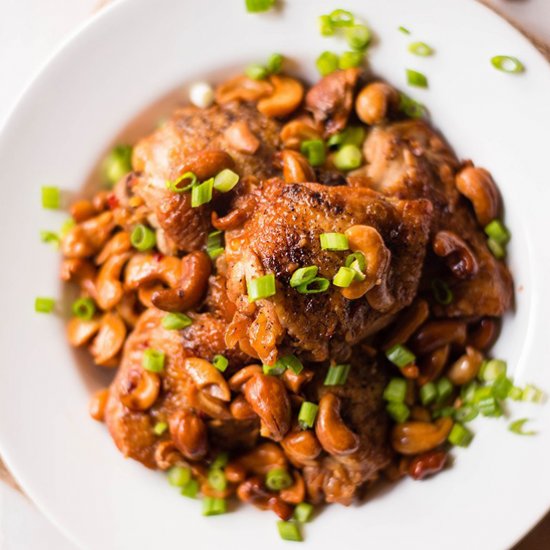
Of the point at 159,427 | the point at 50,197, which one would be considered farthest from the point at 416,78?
the point at 159,427

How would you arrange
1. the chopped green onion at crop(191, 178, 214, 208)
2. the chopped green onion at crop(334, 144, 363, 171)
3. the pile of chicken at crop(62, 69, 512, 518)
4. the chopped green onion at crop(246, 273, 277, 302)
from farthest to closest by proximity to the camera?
the chopped green onion at crop(334, 144, 363, 171), the chopped green onion at crop(191, 178, 214, 208), the pile of chicken at crop(62, 69, 512, 518), the chopped green onion at crop(246, 273, 277, 302)

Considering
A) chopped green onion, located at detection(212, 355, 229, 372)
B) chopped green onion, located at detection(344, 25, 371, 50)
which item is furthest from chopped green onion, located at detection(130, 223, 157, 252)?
chopped green onion, located at detection(344, 25, 371, 50)

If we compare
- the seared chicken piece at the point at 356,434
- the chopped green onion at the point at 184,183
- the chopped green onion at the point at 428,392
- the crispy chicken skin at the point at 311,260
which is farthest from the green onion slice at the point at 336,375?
the chopped green onion at the point at 184,183

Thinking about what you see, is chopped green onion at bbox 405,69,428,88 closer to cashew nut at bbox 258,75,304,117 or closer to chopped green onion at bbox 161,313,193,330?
cashew nut at bbox 258,75,304,117

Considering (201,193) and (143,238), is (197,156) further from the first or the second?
(143,238)

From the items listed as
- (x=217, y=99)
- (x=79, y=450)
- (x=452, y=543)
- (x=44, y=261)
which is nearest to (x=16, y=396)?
(x=79, y=450)
